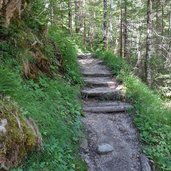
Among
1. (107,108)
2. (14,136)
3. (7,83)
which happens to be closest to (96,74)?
(107,108)

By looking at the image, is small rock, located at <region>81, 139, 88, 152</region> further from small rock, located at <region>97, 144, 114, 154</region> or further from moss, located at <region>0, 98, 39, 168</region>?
moss, located at <region>0, 98, 39, 168</region>

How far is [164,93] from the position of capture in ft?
51.6

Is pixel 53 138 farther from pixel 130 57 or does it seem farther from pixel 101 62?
pixel 130 57

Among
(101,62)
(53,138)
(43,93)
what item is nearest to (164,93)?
(101,62)

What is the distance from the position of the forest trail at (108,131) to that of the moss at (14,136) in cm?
161

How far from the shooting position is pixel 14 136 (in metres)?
4.23

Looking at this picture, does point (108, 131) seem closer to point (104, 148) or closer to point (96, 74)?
point (104, 148)

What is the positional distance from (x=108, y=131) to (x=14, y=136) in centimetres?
309

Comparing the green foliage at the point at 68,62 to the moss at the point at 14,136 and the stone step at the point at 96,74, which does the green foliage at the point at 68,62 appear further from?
the moss at the point at 14,136

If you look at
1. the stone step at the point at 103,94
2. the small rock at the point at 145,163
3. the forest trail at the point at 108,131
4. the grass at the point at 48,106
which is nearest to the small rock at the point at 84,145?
the forest trail at the point at 108,131

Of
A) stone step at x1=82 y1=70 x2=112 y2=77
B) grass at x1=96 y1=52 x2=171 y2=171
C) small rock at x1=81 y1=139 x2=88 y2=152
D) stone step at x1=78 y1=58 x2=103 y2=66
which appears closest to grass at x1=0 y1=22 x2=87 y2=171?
small rock at x1=81 y1=139 x2=88 y2=152

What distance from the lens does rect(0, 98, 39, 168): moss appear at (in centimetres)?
408

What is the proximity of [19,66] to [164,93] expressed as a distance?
10442 mm

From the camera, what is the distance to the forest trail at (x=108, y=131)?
5918mm
